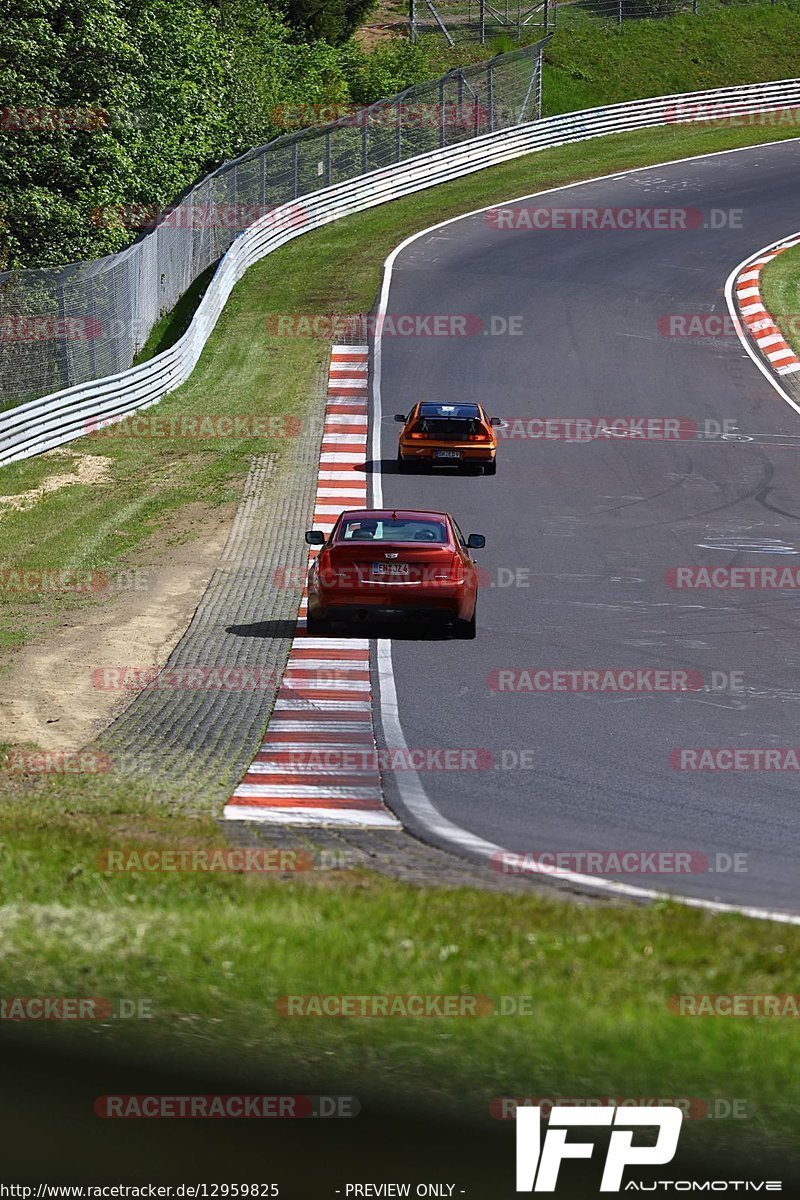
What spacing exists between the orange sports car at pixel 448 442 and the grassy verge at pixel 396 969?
1761cm

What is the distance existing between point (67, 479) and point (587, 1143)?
22658 millimetres

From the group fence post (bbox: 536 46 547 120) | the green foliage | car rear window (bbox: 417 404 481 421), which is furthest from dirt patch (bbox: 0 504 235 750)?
fence post (bbox: 536 46 547 120)

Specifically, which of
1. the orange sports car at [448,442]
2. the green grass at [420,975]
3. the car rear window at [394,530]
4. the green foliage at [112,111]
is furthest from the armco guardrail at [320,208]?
the green grass at [420,975]

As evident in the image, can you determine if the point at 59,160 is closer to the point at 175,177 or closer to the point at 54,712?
the point at 175,177

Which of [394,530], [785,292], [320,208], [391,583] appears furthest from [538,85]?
[391,583]

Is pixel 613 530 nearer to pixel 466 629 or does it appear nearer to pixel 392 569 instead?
pixel 466 629

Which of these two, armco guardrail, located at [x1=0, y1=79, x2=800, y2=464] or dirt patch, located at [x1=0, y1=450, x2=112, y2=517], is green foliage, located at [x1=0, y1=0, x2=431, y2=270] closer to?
armco guardrail, located at [x1=0, y1=79, x2=800, y2=464]

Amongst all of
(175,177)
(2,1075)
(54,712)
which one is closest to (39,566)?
(54,712)

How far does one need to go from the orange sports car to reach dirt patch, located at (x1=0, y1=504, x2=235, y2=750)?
14.6 feet

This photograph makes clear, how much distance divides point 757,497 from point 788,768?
1455 centimetres

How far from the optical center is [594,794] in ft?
35.8

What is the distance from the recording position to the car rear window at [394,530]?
17.2 metres

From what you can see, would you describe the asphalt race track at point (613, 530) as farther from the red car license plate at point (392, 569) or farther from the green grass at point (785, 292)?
the green grass at point (785, 292)

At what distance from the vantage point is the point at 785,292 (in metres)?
41.5
